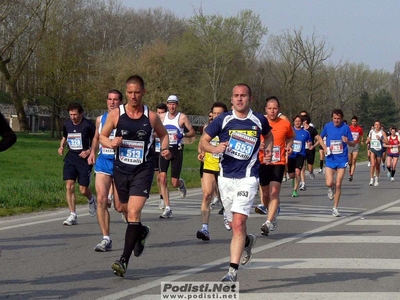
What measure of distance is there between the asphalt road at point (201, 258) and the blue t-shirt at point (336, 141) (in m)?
1.05

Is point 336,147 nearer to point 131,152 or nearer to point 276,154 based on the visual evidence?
point 276,154

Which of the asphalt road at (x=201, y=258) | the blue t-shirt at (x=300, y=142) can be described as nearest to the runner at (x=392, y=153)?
the blue t-shirt at (x=300, y=142)

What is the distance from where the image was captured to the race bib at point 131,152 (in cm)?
800

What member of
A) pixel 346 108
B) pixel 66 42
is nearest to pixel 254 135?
pixel 66 42

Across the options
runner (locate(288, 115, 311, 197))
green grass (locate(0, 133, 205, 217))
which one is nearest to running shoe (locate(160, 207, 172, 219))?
green grass (locate(0, 133, 205, 217))

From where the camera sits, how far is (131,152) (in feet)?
26.3

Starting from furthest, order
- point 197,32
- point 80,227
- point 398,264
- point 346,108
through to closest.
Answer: point 346,108, point 197,32, point 80,227, point 398,264

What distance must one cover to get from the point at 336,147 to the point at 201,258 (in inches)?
226

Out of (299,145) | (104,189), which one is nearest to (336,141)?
(299,145)

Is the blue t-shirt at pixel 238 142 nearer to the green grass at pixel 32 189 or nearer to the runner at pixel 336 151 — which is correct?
the runner at pixel 336 151

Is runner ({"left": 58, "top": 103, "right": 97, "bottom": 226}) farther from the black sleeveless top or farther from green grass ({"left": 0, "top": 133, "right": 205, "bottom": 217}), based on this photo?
the black sleeveless top

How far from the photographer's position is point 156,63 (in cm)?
7062

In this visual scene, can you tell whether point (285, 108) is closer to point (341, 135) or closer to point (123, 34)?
point (123, 34)

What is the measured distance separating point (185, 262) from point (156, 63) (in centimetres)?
6265
